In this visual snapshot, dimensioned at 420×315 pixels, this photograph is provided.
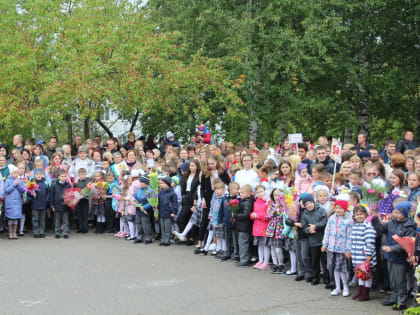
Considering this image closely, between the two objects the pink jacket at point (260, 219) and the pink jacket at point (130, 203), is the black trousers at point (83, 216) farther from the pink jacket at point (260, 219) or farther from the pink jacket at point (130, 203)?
the pink jacket at point (260, 219)

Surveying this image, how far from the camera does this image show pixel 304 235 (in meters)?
9.53

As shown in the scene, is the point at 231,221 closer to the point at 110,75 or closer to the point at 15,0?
the point at 110,75

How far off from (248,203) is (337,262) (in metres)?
2.59

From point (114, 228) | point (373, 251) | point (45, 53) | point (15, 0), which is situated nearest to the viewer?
point (373, 251)

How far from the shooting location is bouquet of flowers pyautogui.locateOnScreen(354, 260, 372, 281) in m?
8.14

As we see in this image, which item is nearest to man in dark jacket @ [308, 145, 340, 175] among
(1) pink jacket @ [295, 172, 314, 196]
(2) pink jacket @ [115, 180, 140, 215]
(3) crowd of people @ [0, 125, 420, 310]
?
(3) crowd of people @ [0, 125, 420, 310]

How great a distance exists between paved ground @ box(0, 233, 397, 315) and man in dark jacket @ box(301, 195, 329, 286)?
12.7 inches

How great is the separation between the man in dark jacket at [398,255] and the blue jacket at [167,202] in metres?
5.86

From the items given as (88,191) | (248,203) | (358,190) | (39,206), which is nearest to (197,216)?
(248,203)

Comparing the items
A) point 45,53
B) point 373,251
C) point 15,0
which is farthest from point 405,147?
point 15,0

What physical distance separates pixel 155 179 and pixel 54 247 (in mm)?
2680

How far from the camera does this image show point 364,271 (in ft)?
26.8

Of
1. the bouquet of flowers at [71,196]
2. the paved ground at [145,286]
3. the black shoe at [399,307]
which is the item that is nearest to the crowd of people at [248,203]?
the black shoe at [399,307]

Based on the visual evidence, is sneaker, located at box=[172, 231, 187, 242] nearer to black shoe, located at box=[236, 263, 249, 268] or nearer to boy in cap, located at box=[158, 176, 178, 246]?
boy in cap, located at box=[158, 176, 178, 246]
